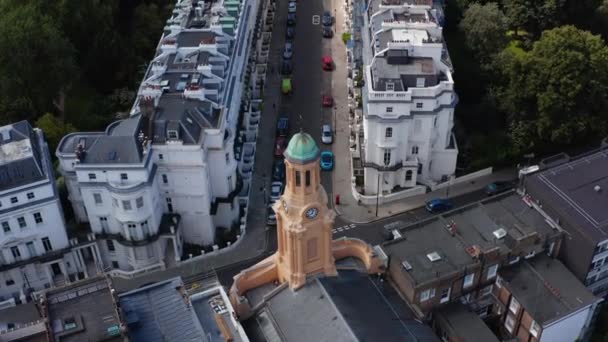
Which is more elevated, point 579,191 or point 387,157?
point 579,191

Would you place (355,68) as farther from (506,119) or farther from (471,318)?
(471,318)

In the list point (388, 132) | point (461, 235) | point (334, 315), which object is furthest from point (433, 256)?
point (388, 132)

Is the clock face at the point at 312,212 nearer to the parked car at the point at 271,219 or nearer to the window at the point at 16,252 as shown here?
the parked car at the point at 271,219

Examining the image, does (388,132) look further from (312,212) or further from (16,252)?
(16,252)

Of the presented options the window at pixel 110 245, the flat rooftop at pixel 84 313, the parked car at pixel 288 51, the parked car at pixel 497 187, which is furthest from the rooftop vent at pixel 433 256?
the parked car at pixel 288 51

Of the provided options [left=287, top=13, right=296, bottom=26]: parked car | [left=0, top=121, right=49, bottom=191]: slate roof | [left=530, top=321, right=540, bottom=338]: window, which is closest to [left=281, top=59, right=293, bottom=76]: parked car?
[left=287, top=13, right=296, bottom=26]: parked car
